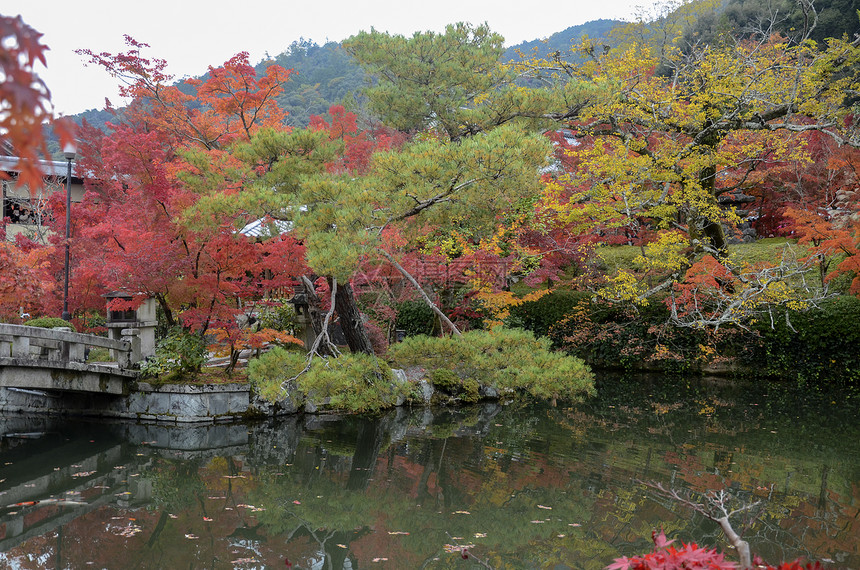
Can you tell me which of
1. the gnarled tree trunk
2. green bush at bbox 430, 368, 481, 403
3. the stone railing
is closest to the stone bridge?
the stone railing

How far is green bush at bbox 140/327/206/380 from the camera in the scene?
9695mm

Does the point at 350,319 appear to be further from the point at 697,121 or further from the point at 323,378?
the point at 697,121

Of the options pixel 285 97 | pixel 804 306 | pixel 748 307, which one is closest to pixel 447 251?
pixel 748 307

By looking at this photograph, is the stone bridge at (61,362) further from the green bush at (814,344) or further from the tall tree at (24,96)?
the green bush at (814,344)

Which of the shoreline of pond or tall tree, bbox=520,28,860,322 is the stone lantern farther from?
tall tree, bbox=520,28,860,322

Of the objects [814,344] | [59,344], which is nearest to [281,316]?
[59,344]

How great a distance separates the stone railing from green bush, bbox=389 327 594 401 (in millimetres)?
4060


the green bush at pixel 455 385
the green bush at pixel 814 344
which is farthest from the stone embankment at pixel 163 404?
the green bush at pixel 814 344

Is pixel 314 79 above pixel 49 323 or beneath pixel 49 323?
above

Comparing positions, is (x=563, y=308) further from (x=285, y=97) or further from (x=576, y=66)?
(x=285, y=97)

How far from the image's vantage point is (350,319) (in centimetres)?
1069

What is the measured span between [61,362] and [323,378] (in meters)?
3.70

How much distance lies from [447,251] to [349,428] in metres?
4.77

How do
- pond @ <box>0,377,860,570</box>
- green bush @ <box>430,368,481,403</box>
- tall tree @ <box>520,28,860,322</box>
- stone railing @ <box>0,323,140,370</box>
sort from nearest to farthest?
pond @ <box>0,377,860,570</box> → stone railing @ <box>0,323,140,370</box> → tall tree @ <box>520,28,860,322</box> → green bush @ <box>430,368,481,403</box>
